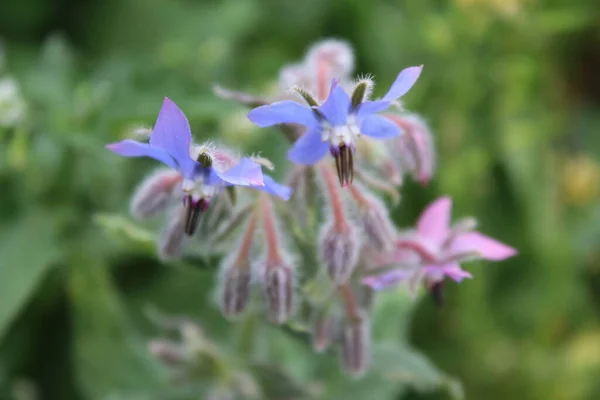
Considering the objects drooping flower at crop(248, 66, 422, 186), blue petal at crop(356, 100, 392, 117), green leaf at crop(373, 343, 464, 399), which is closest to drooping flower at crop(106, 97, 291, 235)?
drooping flower at crop(248, 66, 422, 186)

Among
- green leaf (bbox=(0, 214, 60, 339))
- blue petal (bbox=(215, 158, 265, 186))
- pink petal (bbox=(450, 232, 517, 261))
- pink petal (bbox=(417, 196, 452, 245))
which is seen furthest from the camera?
green leaf (bbox=(0, 214, 60, 339))

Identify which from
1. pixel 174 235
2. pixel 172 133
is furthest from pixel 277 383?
pixel 172 133

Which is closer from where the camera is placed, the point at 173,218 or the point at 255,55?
the point at 173,218

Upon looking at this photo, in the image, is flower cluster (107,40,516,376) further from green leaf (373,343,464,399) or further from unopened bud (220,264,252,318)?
green leaf (373,343,464,399)

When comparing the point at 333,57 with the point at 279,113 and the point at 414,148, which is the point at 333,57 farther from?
the point at 279,113

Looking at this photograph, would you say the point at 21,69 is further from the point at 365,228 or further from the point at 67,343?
the point at 365,228

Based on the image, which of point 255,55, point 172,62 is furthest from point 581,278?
point 172,62

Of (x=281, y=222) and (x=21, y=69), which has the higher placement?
(x=21, y=69)
